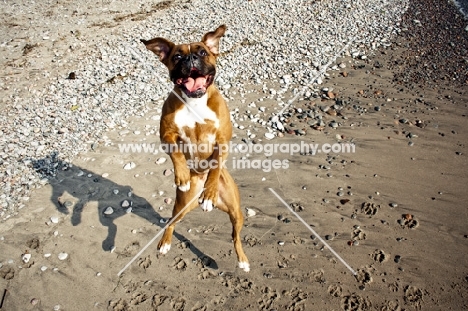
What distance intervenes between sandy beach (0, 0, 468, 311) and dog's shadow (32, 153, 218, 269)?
27mm

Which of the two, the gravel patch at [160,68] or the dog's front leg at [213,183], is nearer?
the dog's front leg at [213,183]

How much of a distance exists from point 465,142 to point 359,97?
2.72 metres

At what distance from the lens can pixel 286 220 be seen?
612 cm

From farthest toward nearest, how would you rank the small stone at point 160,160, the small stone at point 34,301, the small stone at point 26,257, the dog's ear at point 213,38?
the small stone at point 160,160 < the small stone at point 26,257 < the small stone at point 34,301 < the dog's ear at point 213,38

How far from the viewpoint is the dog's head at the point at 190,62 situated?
13.6ft

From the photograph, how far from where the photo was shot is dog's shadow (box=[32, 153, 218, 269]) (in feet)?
20.3

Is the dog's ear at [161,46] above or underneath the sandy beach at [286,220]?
above

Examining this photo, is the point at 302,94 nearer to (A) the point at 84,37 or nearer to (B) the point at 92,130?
(B) the point at 92,130

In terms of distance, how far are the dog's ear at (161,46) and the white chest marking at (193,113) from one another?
85cm

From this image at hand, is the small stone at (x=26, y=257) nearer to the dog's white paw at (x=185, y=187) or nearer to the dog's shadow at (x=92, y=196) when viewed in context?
the dog's shadow at (x=92, y=196)

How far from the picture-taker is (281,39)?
1212cm

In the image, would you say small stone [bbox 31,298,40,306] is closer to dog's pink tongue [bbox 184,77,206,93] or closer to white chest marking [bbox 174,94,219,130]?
white chest marking [bbox 174,94,219,130]

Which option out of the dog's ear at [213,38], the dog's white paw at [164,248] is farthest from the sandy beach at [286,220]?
the dog's ear at [213,38]

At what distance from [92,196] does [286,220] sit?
3878mm
